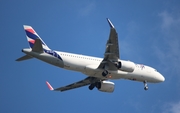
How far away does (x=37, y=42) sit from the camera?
141ft

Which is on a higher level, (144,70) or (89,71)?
(144,70)

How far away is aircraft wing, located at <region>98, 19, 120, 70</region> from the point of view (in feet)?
136

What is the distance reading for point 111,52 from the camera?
4444 centimetres

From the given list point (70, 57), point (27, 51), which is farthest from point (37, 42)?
point (70, 57)

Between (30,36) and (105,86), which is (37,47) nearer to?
(30,36)

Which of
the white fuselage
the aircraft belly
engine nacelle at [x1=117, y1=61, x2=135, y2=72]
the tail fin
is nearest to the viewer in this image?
the aircraft belly

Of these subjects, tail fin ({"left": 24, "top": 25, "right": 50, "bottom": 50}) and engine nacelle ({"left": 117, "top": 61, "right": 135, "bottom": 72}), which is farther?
tail fin ({"left": 24, "top": 25, "right": 50, "bottom": 50})

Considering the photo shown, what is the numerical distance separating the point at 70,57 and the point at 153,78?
→ 13.3 meters

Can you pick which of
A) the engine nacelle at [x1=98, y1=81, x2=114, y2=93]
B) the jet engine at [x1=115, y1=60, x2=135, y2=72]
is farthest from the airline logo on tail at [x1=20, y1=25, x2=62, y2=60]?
the engine nacelle at [x1=98, y1=81, x2=114, y2=93]

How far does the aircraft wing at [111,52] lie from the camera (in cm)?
4156

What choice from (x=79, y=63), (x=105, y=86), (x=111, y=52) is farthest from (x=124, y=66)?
(x=105, y=86)

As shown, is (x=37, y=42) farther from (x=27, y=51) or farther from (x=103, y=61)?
(x=103, y=61)

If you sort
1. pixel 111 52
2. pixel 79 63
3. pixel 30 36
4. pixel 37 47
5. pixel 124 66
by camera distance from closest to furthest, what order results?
pixel 37 47, pixel 111 52, pixel 124 66, pixel 79 63, pixel 30 36

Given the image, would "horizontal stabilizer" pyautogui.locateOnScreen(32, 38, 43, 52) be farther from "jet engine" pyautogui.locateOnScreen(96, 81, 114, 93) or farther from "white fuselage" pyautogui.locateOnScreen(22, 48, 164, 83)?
"jet engine" pyautogui.locateOnScreen(96, 81, 114, 93)
